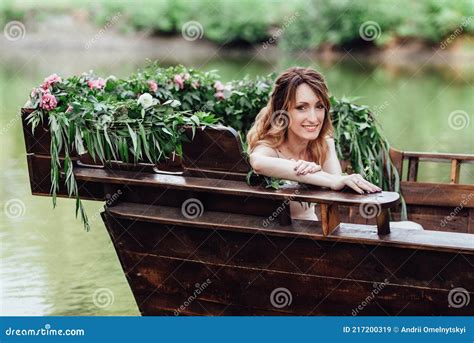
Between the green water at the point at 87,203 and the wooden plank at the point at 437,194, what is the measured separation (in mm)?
1902

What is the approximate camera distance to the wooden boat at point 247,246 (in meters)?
3.86

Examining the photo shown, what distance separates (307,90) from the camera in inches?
167

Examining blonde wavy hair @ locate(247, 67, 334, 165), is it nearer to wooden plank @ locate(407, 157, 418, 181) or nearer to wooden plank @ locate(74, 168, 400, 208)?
wooden plank @ locate(74, 168, 400, 208)

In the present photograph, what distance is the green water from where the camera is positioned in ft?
18.8

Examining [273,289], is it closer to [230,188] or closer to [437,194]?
[230,188]

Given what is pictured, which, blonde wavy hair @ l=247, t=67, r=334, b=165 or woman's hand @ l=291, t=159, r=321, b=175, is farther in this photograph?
blonde wavy hair @ l=247, t=67, r=334, b=165

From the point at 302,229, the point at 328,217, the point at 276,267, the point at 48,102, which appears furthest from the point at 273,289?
the point at 48,102

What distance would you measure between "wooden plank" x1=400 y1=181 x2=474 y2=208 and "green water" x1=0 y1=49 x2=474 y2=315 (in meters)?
1.90

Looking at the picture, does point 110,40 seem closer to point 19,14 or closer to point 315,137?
point 19,14

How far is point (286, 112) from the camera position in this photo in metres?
4.31

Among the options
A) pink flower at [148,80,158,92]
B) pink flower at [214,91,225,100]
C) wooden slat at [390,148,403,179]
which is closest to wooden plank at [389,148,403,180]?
wooden slat at [390,148,403,179]

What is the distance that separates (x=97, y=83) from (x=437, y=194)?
2202mm

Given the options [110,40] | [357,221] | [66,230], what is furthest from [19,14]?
[357,221]

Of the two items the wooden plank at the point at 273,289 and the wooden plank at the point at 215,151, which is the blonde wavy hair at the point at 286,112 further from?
the wooden plank at the point at 273,289
